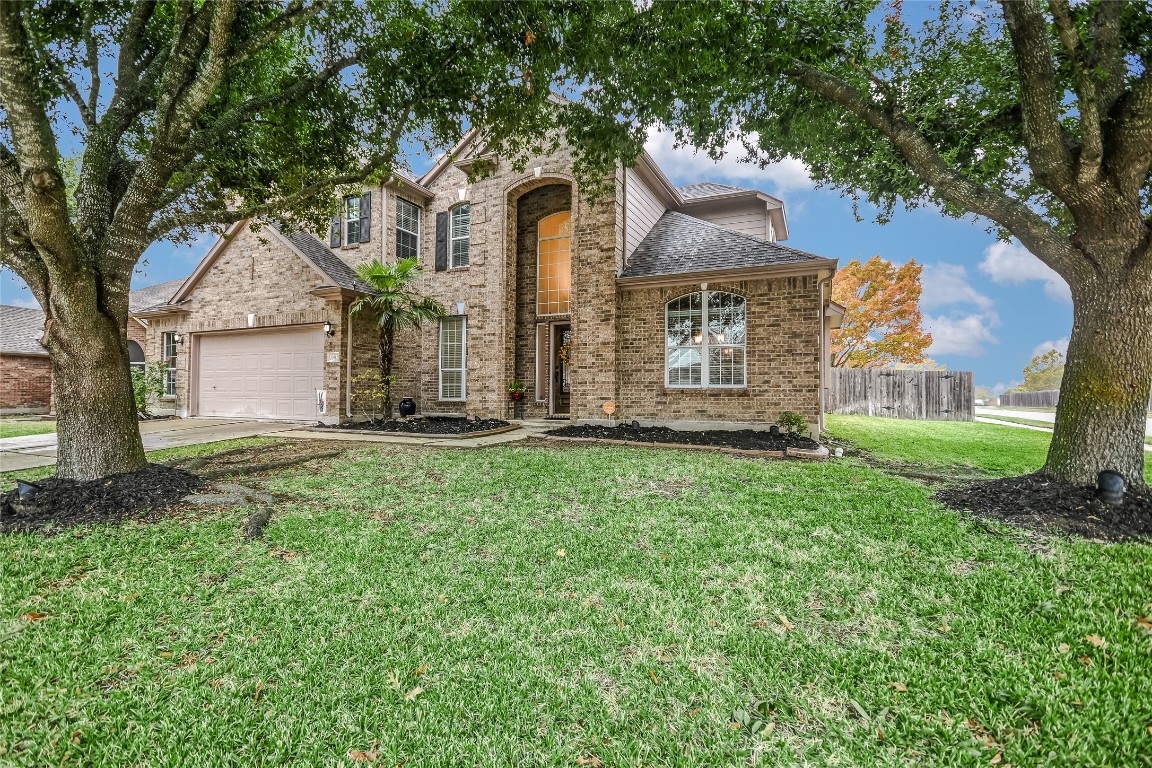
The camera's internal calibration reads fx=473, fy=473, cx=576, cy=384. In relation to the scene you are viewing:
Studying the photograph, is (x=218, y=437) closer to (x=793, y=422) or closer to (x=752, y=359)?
(x=752, y=359)

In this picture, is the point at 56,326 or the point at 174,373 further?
the point at 174,373

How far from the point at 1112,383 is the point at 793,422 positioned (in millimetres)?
4985

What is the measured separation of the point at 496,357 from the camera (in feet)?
41.2

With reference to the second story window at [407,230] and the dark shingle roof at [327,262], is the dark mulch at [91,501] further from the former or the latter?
the second story window at [407,230]

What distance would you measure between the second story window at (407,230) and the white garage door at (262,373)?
343 cm

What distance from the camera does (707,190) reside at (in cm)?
1638

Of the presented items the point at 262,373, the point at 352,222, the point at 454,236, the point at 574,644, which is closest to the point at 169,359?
the point at 262,373

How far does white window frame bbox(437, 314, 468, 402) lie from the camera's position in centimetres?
1331

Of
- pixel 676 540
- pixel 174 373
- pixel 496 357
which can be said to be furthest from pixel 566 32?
pixel 174 373

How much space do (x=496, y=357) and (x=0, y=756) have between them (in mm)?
11026

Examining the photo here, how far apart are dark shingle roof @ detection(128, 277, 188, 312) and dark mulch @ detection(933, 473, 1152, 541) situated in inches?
930

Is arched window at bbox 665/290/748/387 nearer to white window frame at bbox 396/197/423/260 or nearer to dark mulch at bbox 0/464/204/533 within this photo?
white window frame at bbox 396/197/423/260

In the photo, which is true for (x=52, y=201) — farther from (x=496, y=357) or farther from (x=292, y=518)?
(x=496, y=357)

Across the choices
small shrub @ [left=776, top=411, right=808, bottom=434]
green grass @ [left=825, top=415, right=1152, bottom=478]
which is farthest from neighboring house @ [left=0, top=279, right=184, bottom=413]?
green grass @ [left=825, top=415, right=1152, bottom=478]
